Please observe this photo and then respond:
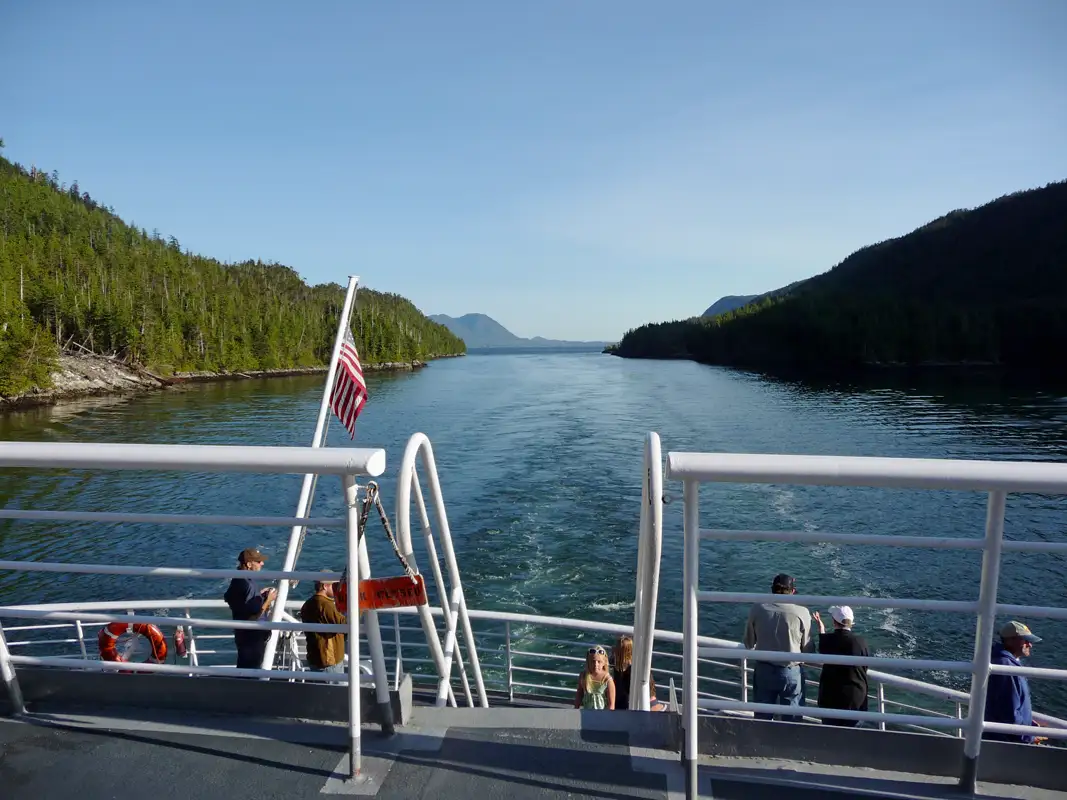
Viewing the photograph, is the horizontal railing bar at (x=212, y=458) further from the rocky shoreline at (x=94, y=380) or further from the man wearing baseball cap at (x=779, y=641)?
the rocky shoreline at (x=94, y=380)

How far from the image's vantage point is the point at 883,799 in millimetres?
2750

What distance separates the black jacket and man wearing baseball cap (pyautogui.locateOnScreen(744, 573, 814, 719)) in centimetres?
19

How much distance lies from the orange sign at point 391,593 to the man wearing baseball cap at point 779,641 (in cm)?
353

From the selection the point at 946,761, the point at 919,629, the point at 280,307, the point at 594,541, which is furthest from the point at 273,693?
the point at 280,307

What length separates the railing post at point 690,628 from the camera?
249 centimetres

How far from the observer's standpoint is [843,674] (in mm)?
5316

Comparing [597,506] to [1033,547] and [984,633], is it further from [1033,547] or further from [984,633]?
[1033,547]

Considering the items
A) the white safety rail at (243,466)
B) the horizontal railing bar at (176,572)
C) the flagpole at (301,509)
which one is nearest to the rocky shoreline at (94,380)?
the flagpole at (301,509)

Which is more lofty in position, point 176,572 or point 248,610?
point 176,572

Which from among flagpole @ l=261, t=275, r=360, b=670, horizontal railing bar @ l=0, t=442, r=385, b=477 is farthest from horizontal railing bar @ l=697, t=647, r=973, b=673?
flagpole @ l=261, t=275, r=360, b=670

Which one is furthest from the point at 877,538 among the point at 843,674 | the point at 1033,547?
the point at 843,674

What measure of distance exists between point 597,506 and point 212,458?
23.0 metres

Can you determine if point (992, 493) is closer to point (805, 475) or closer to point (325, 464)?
point (805, 475)

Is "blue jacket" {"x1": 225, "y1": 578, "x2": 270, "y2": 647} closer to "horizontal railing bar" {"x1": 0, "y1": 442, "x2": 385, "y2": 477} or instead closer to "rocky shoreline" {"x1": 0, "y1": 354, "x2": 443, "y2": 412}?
"horizontal railing bar" {"x1": 0, "y1": 442, "x2": 385, "y2": 477}
